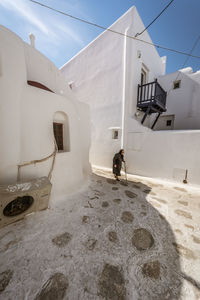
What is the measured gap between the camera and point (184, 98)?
8.64 meters

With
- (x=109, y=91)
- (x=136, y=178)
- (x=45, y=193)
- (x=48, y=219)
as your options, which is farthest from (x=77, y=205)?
(x=109, y=91)

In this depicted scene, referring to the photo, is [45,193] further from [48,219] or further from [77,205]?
[77,205]

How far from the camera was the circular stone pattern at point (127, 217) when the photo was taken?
3.02 metres

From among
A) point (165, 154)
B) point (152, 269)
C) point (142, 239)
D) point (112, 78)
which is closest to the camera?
point (152, 269)

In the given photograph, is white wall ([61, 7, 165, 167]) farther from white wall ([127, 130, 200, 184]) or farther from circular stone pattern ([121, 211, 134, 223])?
A: circular stone pattern ([121, 211, 134, 223])

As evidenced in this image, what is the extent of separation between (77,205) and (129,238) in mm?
1851

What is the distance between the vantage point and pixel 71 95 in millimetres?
5480

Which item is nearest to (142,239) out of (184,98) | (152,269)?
(152,269)

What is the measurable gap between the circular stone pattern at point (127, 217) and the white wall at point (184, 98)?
29.0 ft

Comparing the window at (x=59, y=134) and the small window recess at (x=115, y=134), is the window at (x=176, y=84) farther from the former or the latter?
the window at (x=59, y=134)

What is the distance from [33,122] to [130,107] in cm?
564

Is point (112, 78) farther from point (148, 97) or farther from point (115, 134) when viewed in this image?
point (115, 134)

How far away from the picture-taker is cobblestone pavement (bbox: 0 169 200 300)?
5.29 feet

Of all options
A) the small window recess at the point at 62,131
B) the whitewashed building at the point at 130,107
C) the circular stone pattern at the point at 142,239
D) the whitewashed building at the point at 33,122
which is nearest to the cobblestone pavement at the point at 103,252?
the circular stone pattern at the point at 142,239
